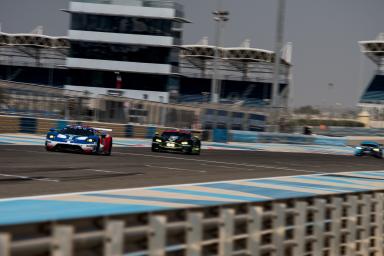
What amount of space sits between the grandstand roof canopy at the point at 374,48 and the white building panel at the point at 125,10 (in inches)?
1183

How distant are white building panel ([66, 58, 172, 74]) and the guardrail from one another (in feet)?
207

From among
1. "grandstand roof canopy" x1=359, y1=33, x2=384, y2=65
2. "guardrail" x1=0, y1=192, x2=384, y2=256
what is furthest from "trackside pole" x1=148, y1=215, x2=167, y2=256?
"grandstand roof canopy" x1=359, y1=33, x2=384, y2=65

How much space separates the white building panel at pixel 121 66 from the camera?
70500 mm

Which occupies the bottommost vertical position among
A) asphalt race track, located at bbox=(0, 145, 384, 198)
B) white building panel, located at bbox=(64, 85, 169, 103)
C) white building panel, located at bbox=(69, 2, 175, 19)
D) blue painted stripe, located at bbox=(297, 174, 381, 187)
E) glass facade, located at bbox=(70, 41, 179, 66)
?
blue painted stripe, located at bbox=(297, 174, 381, 187)

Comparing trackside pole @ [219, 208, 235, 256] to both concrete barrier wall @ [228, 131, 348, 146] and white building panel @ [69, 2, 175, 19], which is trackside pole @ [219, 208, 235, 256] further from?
white building panel @ [69, 2, 175, 19]

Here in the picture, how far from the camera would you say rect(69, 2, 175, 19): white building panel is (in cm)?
6938

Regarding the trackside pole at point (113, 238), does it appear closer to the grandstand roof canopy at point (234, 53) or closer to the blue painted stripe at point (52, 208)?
the blue painted stripe at point (52, 208)

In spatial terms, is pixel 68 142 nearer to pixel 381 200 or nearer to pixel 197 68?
pixel 381 200

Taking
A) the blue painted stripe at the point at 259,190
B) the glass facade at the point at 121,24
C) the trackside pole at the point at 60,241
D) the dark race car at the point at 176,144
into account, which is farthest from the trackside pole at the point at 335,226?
the glass facade at the point at 121,24

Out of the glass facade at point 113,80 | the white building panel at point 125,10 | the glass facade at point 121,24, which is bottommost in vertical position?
the glass facade at point 113,80

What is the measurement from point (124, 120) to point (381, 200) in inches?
1250

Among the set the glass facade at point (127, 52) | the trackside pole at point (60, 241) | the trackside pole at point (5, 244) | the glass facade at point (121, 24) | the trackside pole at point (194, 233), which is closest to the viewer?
the trackside pole at point (5, 244)

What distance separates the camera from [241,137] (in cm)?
4759

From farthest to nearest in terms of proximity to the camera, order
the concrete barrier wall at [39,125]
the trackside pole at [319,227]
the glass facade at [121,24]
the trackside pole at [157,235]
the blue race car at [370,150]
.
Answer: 1. the glass facade at [121,24]
2. the blue race car at [370,150]
3. the concrete barrier wall at [39,125]
4. the trackside pole at [319,227]
5. the trackside pole at [157,235]
